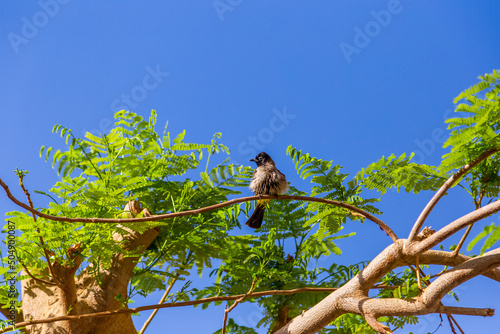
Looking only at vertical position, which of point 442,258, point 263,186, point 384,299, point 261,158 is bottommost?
point 384,299

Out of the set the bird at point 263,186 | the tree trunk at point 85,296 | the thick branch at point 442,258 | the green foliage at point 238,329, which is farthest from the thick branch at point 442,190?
the tree trunk at point 85,296

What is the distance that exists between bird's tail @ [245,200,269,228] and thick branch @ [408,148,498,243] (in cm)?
194

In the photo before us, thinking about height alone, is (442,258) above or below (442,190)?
below

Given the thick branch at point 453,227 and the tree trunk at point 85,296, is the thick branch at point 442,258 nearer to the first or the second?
the thick branch at point 453,227

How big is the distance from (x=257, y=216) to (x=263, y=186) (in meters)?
0.39

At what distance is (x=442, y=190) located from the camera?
3.92m

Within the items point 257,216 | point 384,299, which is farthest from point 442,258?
point 257,216

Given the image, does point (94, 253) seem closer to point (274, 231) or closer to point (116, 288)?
point (116, 288)

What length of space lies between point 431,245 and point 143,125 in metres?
3.99

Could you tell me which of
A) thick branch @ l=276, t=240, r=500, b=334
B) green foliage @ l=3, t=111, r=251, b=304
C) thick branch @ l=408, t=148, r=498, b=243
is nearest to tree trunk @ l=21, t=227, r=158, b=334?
green foliage @ l=3, t=111, r=251, b=304

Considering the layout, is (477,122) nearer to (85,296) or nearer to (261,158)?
(261,158)

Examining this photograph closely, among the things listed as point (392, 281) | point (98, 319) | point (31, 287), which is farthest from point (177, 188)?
point (392, 281)

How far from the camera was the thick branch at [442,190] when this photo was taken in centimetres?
379

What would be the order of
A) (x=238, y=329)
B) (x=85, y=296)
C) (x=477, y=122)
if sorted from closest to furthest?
(x=477, y=122) → (x=85, y=296) → (x=238, y=329)
